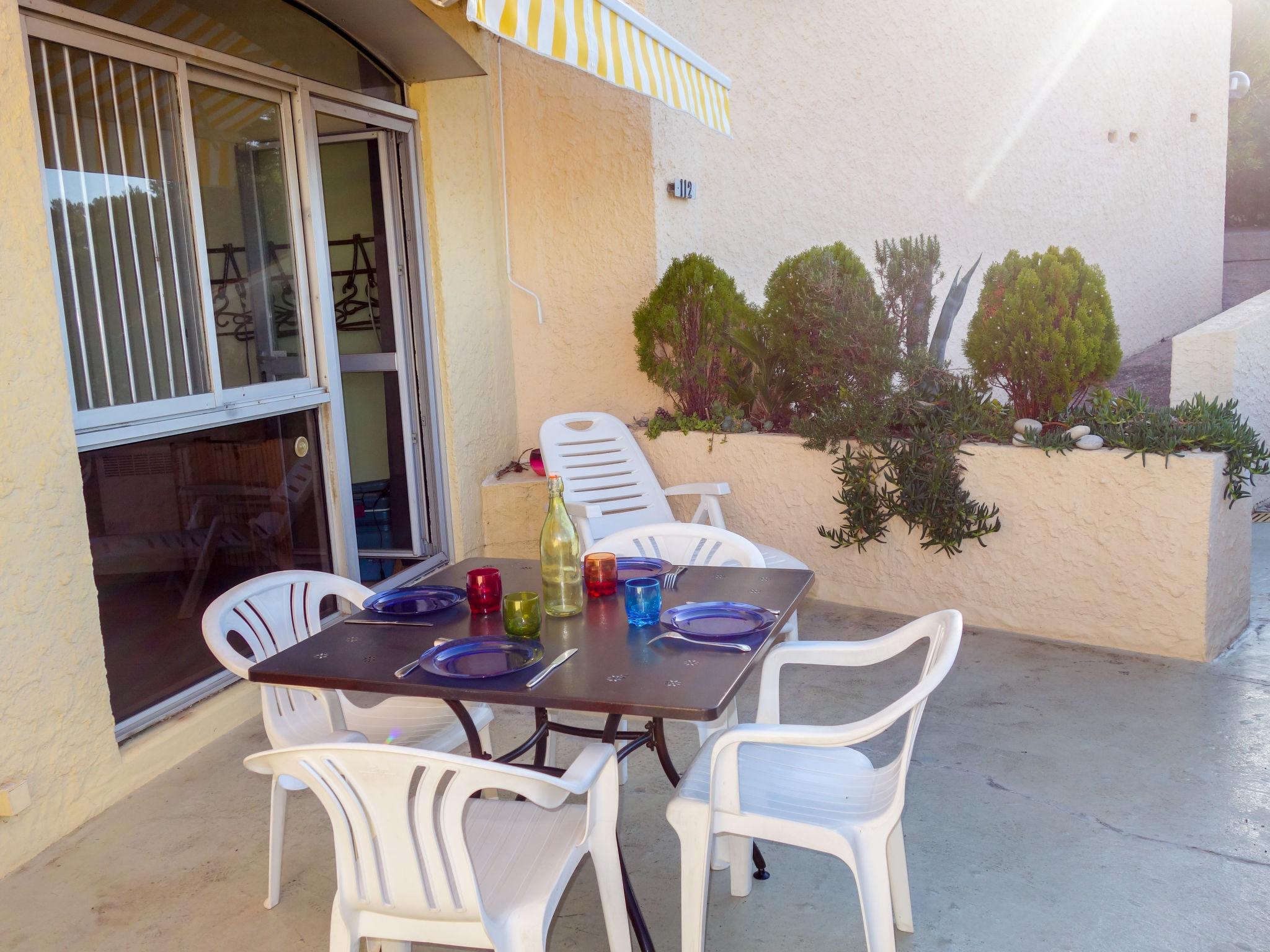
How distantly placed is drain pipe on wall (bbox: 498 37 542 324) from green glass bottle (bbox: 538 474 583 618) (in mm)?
3495

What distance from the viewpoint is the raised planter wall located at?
421 centimetres

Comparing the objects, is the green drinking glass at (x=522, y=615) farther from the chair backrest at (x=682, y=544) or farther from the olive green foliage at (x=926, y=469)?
the olive green foliage at (x=926, y=469)

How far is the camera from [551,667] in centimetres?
226

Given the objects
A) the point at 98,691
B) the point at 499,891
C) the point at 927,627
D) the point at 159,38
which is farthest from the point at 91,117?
the point at 927,627

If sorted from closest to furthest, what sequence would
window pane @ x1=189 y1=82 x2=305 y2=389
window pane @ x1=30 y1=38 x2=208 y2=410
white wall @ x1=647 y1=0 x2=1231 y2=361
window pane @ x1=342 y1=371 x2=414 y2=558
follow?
window pane @ x1=30 y1=38 x2=208 y2=410, window pane @ x1=189 y1=82 x2=305 y2=389, window pane @ x1=342 y1=371 x2=414 y2=558, white wall @ x1=647 y1=0 x2=1231 y2=361

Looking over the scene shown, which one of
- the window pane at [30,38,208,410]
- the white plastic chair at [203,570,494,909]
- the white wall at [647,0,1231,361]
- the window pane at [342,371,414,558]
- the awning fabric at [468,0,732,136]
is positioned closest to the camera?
the white plastic chair at [203,570,494,909]

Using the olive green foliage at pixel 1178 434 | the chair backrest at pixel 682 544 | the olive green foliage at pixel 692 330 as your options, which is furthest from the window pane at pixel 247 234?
the olive green foliage at pixel 1178 434

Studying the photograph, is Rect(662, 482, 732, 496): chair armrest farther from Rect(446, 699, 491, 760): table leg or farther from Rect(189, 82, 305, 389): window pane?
Rect(446, 699, 491, 760): table leg

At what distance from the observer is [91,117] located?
3.46m

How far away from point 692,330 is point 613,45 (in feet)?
5.77

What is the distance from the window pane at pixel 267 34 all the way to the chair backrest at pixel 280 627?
6.88 feet

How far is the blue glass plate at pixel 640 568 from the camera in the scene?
2.97m

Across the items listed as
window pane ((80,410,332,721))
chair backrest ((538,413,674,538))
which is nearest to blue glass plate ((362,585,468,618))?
window pane ((80,410,332,721))

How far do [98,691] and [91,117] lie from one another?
6.48 ft
